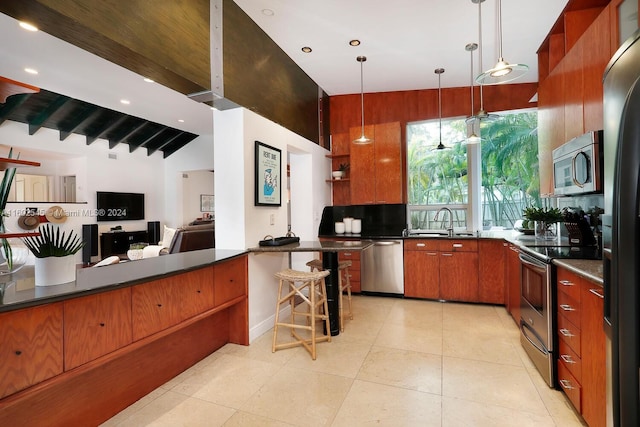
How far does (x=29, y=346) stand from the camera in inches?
50.7

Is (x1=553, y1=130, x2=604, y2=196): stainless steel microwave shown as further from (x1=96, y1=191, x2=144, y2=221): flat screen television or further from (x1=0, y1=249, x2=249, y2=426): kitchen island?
(x1=96, y1=191, x2=144, y2=221): flat screen television

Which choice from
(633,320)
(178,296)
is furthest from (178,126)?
(633,320)

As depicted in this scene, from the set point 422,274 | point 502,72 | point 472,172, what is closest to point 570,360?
point 502,72

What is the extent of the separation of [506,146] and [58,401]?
17.0 feet

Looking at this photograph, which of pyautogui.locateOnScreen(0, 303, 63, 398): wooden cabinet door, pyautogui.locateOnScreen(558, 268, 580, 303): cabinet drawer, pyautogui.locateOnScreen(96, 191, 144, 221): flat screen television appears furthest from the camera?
pyautogui.locateOnScreen(96, 191, 144, 221): flat screen television

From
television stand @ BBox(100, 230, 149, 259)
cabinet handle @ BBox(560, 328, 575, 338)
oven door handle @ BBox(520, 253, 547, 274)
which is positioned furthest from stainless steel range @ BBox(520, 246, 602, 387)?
television stand @ BBox(100, 230, 149, 259)

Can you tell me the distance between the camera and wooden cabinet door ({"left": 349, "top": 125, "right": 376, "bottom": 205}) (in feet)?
15.0

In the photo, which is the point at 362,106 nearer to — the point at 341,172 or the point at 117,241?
the point at 341,172

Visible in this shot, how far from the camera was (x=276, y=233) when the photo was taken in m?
3.52

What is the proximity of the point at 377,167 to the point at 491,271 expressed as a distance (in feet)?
6.63

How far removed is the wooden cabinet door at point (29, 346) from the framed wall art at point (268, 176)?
1.90m

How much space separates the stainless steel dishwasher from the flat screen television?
667 cm

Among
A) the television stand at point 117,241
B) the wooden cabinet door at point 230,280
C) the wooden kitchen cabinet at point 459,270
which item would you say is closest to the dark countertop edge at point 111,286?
the wooden cabinet door at point 230,280

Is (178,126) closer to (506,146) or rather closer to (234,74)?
(234,74)
